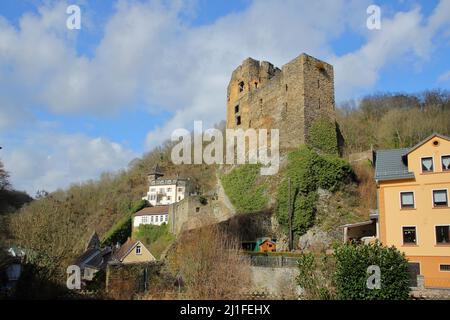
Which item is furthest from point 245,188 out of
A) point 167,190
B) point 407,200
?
point 167,190

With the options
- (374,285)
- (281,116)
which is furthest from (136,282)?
(281,116)

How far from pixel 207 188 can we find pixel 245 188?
38.2 m

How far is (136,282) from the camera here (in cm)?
1538

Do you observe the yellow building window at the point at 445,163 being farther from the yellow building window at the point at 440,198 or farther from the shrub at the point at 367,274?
the shrub at the point at 367,274

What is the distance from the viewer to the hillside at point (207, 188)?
17000 mm

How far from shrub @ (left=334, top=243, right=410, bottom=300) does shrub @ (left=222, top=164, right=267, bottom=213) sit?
595 inches

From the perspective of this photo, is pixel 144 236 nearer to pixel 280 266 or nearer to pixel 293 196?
pixel 293 196

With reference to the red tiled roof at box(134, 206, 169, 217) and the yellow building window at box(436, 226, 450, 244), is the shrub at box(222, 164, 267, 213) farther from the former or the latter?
the red tiled roof at box(134, 206, 169, 217)

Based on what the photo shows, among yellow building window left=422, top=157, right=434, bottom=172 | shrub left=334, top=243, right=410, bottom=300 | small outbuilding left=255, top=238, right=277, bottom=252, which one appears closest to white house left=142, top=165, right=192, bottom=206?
small outbuilding left=255, top=238, right=277, bottom=252

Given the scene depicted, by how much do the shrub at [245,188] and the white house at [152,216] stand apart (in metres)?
21.2

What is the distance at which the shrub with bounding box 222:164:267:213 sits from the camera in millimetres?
28877

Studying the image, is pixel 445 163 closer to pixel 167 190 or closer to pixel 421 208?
pixel 421 208

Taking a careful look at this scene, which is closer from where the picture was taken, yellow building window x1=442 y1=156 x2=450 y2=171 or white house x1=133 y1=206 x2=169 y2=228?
yellow building window x1=442 y1=156 x2=450 y2=171

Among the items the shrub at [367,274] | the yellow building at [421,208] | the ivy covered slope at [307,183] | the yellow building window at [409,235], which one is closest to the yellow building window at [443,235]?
the yellow building at [421,208]
